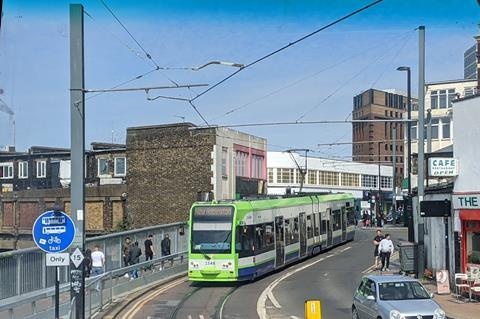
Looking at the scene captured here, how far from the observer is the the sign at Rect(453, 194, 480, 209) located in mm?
22734

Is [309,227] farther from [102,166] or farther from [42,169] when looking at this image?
[42,169]

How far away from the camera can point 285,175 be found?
89.2 m

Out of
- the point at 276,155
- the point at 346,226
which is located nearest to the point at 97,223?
the point at 346,226

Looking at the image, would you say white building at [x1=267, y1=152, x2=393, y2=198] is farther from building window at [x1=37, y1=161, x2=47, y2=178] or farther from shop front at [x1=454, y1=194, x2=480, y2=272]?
shop front at [x1=454, y1=194, x2=480, y2=272]

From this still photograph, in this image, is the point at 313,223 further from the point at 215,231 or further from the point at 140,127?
the point at 140,127

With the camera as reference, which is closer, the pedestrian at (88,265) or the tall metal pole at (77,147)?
the tall metal pole at (77,147)

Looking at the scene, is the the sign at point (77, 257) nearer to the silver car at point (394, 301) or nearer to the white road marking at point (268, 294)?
the white road marking at point (268, 294)

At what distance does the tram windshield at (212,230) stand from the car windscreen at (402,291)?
10.9 meters

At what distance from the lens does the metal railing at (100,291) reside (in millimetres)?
14883

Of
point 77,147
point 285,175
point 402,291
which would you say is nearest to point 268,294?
point 402,291

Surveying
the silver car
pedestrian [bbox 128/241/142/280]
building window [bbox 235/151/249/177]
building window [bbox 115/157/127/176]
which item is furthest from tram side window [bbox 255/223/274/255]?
building window [bbox 115/157/127/176]

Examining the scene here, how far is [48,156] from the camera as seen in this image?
6312 cm

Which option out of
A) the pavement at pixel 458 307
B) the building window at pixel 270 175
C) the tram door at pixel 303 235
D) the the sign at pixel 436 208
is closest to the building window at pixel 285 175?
the building window at pixel 270 175

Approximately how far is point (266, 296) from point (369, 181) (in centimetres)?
8231
